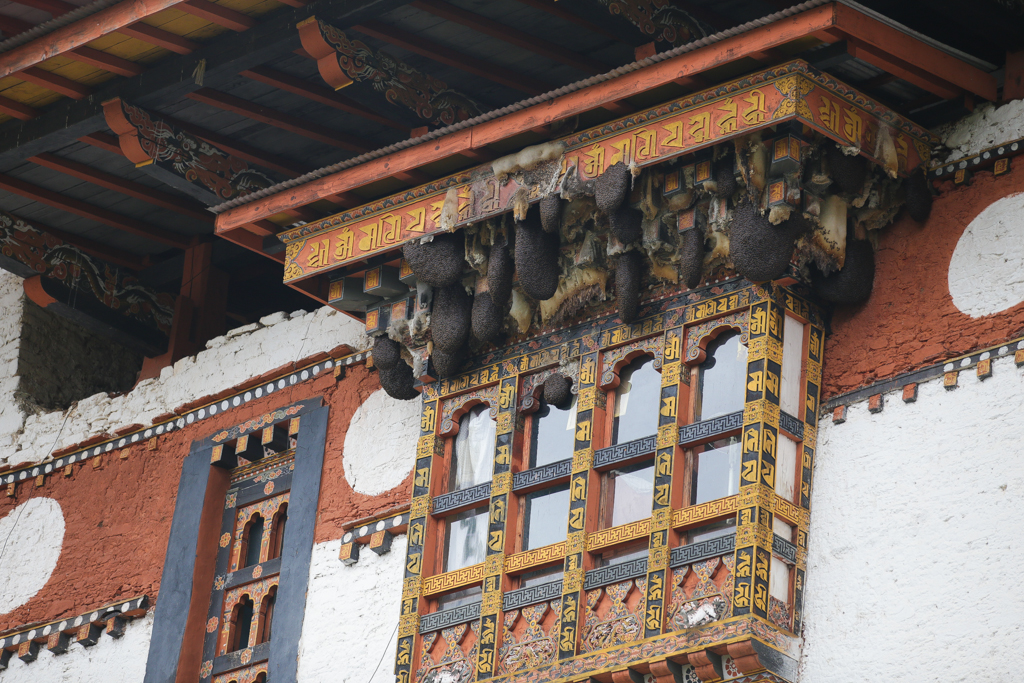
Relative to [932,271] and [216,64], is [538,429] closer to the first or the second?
[932,271]

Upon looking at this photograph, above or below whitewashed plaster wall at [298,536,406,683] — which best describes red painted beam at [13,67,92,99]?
above

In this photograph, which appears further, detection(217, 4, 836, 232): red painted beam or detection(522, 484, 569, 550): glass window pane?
detection(522, 484, 569, 550): glass window pane

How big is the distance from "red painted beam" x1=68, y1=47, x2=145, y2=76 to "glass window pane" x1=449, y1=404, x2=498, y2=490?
253 centimetres

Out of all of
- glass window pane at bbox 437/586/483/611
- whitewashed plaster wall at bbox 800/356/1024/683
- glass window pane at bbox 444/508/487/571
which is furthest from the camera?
glass window pane at bbox 444/508/487/571

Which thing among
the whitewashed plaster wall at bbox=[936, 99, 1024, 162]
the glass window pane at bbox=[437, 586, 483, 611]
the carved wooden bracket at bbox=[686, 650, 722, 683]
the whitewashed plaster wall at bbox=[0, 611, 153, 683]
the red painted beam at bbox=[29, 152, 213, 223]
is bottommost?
the carved wooden bracket at bbox=[686, 650, 722, 683]

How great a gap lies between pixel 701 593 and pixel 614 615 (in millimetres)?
427

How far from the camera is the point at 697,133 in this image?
8141mm

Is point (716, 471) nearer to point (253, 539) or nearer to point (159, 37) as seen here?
point (253, 539)

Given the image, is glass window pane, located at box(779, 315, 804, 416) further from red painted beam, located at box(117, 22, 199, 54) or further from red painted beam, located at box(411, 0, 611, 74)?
red painted beam, located at box(117, 22, 199, 54)

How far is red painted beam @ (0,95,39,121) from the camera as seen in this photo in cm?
1031

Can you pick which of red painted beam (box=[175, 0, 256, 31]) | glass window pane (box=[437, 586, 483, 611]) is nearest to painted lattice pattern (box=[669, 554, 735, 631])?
glass window pane (box=[437, 586, 483, 611])

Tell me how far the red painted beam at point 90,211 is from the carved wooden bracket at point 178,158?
119 cm

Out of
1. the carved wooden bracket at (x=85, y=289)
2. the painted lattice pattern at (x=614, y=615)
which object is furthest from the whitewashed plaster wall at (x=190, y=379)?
the painted lattice pattern at (x=614, y=615)

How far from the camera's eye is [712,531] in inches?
312
